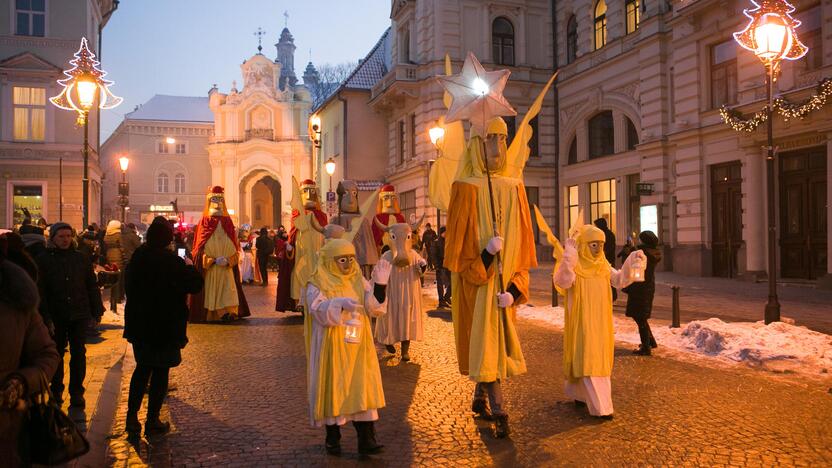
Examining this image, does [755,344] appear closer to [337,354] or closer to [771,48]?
[771,48]

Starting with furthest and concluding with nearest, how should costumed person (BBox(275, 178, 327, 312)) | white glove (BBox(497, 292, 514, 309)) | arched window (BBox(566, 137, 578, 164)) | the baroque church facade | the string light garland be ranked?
the baroque church facade
arched window (BBox(566, 137, 578, 164))
the string light garland
costumed person (BBox(275, 178, 327, 312))
white glove (BBox(497, 292, 514, 309))

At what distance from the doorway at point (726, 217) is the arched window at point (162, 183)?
5875 centimetres

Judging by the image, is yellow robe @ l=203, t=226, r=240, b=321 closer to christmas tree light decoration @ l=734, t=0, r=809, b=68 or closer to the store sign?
christmas tree light decoration @ l=734, t=0, r=809, b=68

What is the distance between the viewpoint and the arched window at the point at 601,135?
2764cm

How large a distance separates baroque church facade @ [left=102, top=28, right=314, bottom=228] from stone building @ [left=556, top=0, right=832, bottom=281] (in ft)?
125

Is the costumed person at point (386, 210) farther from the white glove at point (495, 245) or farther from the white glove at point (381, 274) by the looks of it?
the white glove at point (381, 274)

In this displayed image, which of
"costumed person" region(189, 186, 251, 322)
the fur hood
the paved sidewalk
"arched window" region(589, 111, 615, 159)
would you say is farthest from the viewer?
"arched window" region(589, 111, 615, 159)

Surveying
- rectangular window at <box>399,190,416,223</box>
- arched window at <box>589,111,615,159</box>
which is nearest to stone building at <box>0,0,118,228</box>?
rectangular window at <box>399,190,416,223</box>

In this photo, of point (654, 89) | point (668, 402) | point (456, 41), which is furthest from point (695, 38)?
point (668, 402)

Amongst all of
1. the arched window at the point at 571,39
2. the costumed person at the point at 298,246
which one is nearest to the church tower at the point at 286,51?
the arched window at the point at 571,39

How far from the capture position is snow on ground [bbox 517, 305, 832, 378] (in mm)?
8430

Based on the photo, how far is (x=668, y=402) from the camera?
673 cm

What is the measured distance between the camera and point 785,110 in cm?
1748

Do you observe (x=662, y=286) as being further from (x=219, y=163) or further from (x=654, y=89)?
(x=219, y=163)
